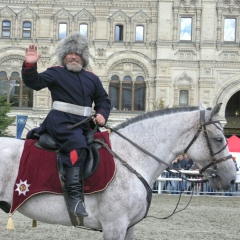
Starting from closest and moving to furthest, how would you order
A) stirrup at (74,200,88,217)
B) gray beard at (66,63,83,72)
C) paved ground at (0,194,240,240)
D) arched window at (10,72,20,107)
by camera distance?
stirrup at (74,200,88,217) < gray beard at (66,63,83,72) < paved ground at (0,194,240,240) < arched window at (10,72,20,107)

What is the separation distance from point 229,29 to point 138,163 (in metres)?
34.3

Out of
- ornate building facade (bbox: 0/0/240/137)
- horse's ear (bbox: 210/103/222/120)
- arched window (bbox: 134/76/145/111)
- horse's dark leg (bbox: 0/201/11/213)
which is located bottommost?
horse's dark leg (bbox: 0/201/11/213)

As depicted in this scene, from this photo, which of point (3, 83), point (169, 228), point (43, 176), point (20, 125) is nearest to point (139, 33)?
point (3, 83)

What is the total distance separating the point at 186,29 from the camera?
37906mm

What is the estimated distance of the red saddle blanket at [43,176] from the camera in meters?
5.15

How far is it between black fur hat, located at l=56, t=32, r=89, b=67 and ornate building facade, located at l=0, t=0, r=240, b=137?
31776 mm

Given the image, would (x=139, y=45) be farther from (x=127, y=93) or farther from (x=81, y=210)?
(x=81, y=210)

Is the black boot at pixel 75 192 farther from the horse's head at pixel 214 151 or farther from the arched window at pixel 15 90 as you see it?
the arched window at pixel 15 90

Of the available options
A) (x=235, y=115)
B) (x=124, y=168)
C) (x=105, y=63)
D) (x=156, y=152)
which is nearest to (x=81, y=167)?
(x=124, y=168)

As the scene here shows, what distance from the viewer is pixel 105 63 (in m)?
37.7

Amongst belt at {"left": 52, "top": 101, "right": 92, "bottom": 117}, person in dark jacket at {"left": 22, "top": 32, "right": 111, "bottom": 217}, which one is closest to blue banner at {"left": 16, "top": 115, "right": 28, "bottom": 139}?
person in dark jacket at {"left": 22, "top": 32, "right": 111, "bottom": 217}

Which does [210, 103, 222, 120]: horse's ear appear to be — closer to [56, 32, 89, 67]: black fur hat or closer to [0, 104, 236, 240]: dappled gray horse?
[0, 104, 236, 240]: dappled gray horse

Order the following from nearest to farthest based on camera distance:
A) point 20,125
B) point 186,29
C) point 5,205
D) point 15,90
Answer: point 5,205, point 20,125, point 186,29, point 15,90

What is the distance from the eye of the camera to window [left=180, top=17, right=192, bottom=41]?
37812mm
